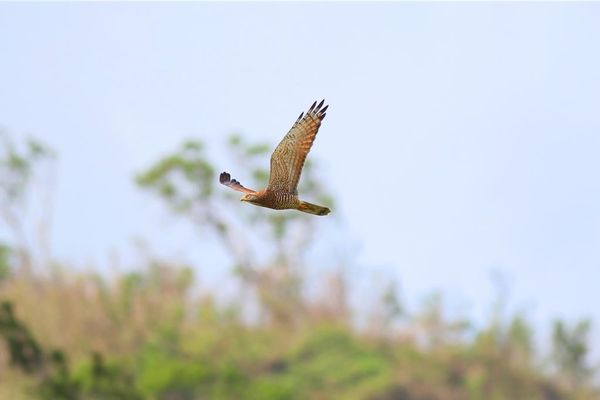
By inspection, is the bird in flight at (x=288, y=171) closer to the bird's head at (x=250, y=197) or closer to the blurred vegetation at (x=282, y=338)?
the bird's head at (x=250, y=197)

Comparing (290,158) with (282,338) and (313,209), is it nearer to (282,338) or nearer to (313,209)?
(313,209)

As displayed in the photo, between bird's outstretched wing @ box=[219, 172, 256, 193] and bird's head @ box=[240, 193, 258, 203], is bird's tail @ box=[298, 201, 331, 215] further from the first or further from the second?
bird's outstretched wing @ box=[219, 172, 256, 193]

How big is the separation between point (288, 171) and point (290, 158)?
0.08 metres

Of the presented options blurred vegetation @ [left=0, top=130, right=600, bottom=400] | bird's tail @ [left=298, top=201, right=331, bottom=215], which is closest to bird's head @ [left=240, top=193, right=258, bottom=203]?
bird's tail @ [left=298, top=201, right=331, bottom=215]

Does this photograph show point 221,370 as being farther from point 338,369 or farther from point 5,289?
point 5,289

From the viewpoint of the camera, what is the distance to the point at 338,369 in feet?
109

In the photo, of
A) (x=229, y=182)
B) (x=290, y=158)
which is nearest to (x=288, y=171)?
(x=290, y=158)

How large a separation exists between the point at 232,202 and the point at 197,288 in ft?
15.4

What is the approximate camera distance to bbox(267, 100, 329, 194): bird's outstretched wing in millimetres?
8242

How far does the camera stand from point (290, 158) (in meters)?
8.30

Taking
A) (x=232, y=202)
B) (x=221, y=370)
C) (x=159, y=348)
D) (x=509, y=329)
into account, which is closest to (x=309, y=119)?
(x=221, y=370)

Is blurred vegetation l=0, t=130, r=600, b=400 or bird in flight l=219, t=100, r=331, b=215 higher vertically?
blurred vegetation l=0, t=130, r=600, b=400

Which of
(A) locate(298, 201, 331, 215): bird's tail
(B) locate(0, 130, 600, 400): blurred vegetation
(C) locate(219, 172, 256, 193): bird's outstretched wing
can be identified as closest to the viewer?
(A) locate(298, 201, 331, 215): bird's tail

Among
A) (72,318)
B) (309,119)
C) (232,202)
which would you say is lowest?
(309,119)
